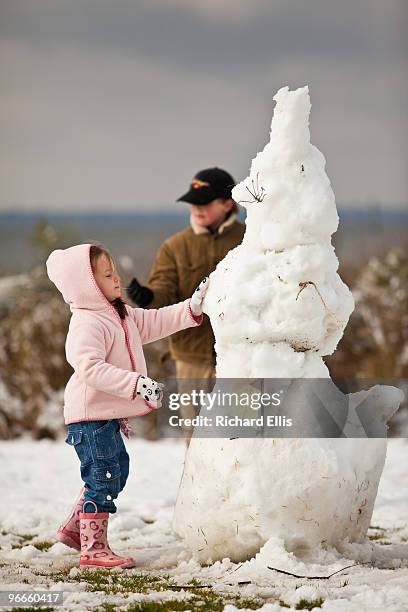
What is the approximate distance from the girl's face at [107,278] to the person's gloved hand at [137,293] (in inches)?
37.4

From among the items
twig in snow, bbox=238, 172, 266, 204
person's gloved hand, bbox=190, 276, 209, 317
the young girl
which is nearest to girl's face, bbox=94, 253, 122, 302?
the young girl

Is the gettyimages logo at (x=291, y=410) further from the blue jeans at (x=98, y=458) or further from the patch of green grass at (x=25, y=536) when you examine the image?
the patch of green grass at (x=25, y=536)

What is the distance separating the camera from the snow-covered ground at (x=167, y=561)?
3.11 meters

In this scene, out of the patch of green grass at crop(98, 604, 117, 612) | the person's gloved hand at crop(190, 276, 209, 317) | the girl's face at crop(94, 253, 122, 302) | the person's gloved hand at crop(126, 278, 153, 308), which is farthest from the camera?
the person's gloved hand at crop(126, 278, 153, 308)

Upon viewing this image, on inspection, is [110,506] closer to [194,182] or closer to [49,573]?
[49,573]

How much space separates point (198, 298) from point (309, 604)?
1.38 metres

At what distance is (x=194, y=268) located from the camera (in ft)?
17.1

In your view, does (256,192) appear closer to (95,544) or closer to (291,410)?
(291,410)

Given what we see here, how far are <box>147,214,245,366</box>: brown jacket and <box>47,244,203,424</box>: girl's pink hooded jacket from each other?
1.36 meters

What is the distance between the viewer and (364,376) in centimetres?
888

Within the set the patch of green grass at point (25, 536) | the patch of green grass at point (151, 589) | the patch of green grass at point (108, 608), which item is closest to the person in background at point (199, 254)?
the patch of green grass at point (25, 536)

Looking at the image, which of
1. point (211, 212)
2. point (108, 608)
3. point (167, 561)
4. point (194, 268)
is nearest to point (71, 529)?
point (167, 561)

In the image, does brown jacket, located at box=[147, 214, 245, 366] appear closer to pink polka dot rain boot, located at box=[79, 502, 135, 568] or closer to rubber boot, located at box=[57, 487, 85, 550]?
rubber boot, located at box=[57, 487, 85, 550]

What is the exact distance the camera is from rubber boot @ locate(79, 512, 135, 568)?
12.2ft
